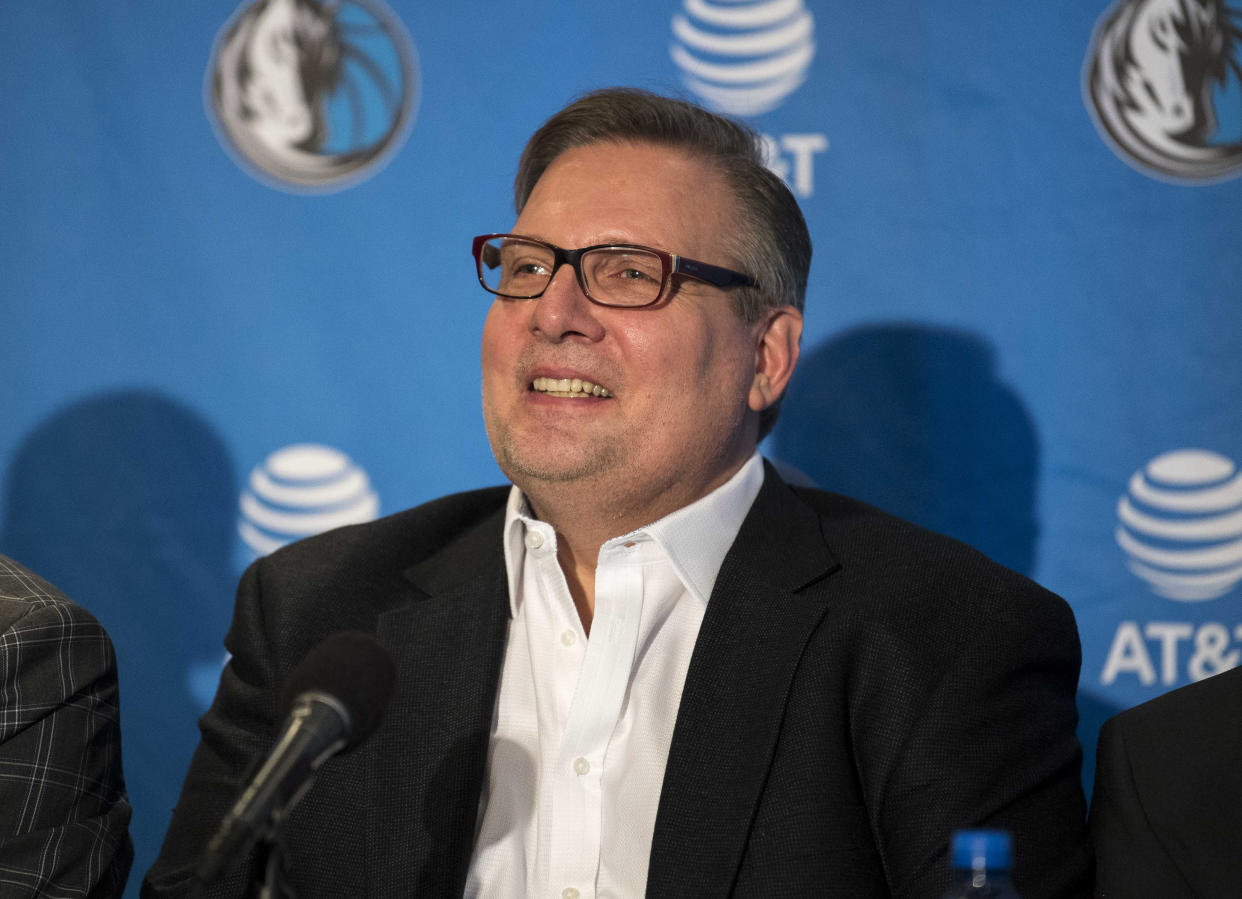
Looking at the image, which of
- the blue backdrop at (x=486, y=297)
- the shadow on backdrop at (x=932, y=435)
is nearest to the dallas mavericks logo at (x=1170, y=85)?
the blue backdrop at (x=486, y=297)

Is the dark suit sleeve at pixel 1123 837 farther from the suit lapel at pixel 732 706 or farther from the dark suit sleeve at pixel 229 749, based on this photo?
the dark suit sleeve at pixel 229 749

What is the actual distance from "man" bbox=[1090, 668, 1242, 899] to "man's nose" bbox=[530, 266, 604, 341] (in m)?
0.99

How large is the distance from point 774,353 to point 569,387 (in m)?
0.45

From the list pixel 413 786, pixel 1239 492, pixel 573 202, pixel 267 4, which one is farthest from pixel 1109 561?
pixel 267 4

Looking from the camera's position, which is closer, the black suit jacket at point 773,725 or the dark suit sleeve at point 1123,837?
the dark suit sleeve at point 1123,837

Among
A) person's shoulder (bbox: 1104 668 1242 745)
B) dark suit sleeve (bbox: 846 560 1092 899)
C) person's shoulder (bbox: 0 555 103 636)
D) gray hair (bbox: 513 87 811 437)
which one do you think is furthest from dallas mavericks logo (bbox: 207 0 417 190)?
person's shoulder (bbox: 1104 668 1242 745)

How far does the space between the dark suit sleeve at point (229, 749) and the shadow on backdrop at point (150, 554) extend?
0.65 m

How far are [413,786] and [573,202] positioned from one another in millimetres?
997

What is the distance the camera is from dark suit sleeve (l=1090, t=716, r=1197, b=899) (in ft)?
4.90

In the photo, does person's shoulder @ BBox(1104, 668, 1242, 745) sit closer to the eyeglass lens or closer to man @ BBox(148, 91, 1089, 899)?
man @ BBox(148, 91, 1089, 899)

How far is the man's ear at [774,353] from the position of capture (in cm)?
213

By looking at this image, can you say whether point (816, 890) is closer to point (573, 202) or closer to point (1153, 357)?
point (573, 202)

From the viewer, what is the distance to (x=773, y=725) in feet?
5.62

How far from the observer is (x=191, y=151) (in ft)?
8.77
